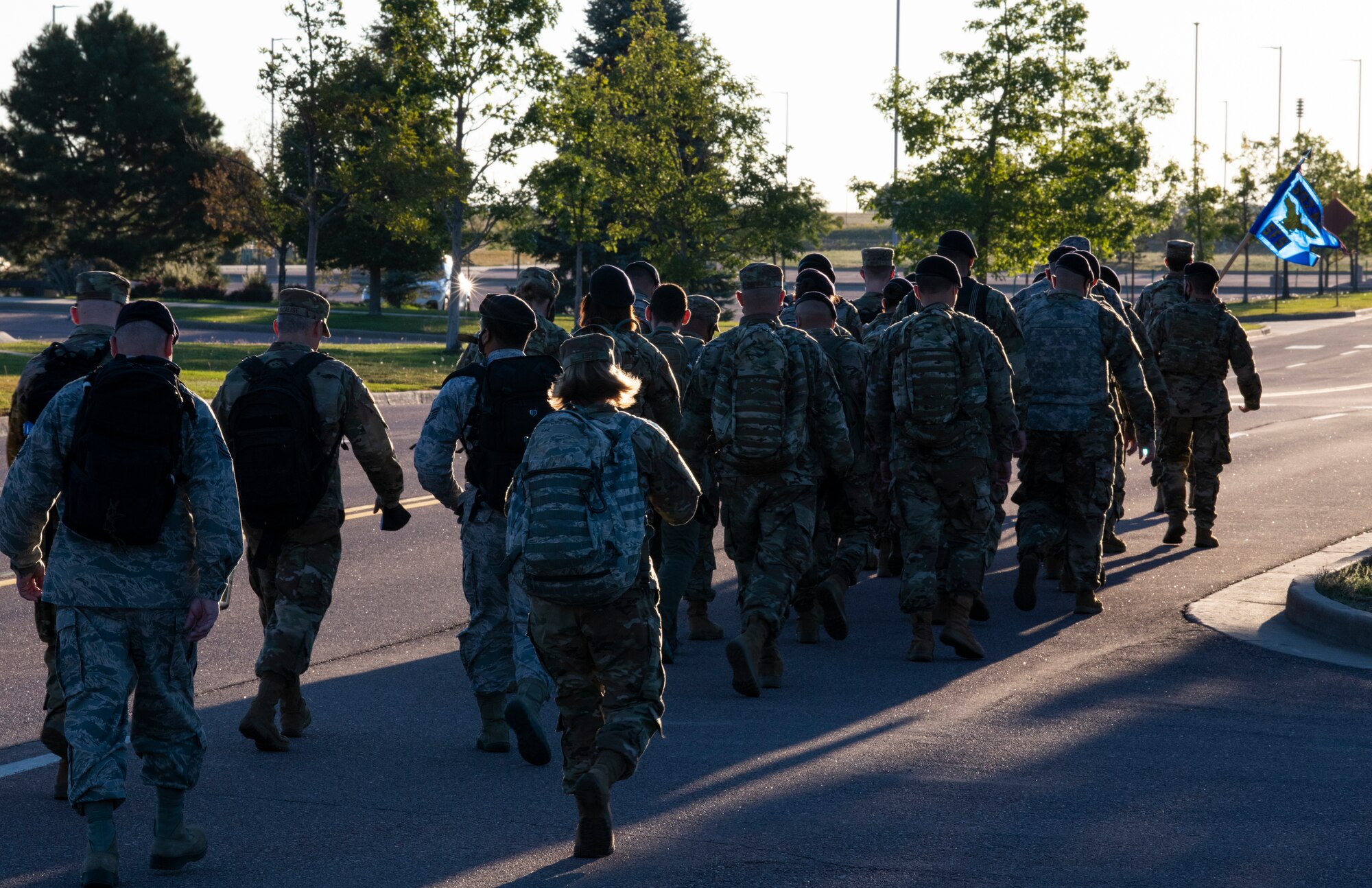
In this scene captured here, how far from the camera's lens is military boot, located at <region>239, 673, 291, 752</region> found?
6.56 metres

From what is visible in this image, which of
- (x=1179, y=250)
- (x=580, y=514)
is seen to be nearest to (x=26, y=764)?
(x=580, y=514)

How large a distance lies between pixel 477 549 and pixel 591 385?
1614mm

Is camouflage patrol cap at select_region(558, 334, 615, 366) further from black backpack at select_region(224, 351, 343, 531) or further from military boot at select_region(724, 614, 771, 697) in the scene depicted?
military boot at select_region(724, 614, 771, 697)

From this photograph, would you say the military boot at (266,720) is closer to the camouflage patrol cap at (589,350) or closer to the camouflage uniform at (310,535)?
the camouflage uniform at (310,535)

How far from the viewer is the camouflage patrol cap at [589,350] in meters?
5.40

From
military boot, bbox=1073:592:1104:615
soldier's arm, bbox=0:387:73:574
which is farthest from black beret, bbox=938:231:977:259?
soldier's arm, bbox=0:387:73:574

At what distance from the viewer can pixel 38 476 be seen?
518 cm

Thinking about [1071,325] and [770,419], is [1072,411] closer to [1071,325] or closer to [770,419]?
[1071,325]

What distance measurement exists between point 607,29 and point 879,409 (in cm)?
4778

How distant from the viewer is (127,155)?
66.9 meters

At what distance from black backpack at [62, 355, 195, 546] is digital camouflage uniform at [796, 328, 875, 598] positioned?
4.48m

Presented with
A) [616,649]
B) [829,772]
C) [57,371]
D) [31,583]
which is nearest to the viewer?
[616,649]

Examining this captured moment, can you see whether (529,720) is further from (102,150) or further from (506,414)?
(102,150)

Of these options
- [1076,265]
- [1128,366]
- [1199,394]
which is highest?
[1076,265]
